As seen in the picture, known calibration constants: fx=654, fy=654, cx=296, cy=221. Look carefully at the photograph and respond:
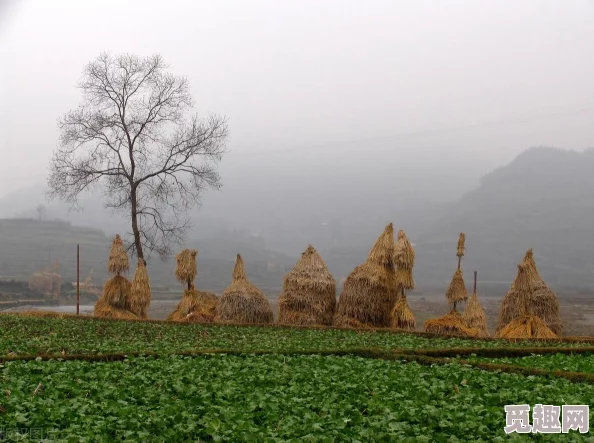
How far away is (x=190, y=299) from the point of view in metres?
25.9

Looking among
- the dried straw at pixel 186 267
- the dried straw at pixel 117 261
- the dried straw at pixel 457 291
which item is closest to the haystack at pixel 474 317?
the dried straw at pixel 457 291

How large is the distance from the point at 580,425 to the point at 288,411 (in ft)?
12.1

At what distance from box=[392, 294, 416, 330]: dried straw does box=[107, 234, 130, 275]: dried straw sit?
1094 centimetres

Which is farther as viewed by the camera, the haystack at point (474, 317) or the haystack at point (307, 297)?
the haystack at point (474, 317)

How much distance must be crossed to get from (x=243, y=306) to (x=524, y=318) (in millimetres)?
9875

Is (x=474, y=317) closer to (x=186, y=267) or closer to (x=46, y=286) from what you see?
(x=186, y=267)

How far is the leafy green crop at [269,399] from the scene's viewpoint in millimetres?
7848

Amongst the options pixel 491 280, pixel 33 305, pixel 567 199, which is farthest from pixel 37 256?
pixel 567 199

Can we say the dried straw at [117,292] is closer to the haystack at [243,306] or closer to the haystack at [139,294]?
the haystack at [139,294]

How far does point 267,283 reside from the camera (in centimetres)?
8894

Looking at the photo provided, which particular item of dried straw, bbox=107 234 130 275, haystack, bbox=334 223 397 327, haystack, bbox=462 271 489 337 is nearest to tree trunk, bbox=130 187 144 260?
dried straw, bbox=107 234 130 275

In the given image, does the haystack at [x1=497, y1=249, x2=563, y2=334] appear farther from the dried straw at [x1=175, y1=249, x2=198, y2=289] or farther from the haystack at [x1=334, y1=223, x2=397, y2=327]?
the dried straw at [x1=175, y1=249, x2=198, y2=289]

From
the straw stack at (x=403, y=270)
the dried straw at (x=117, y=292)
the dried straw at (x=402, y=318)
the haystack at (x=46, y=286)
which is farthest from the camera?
the haystack at (x=46, y=286)

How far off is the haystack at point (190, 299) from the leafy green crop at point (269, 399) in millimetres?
12090
